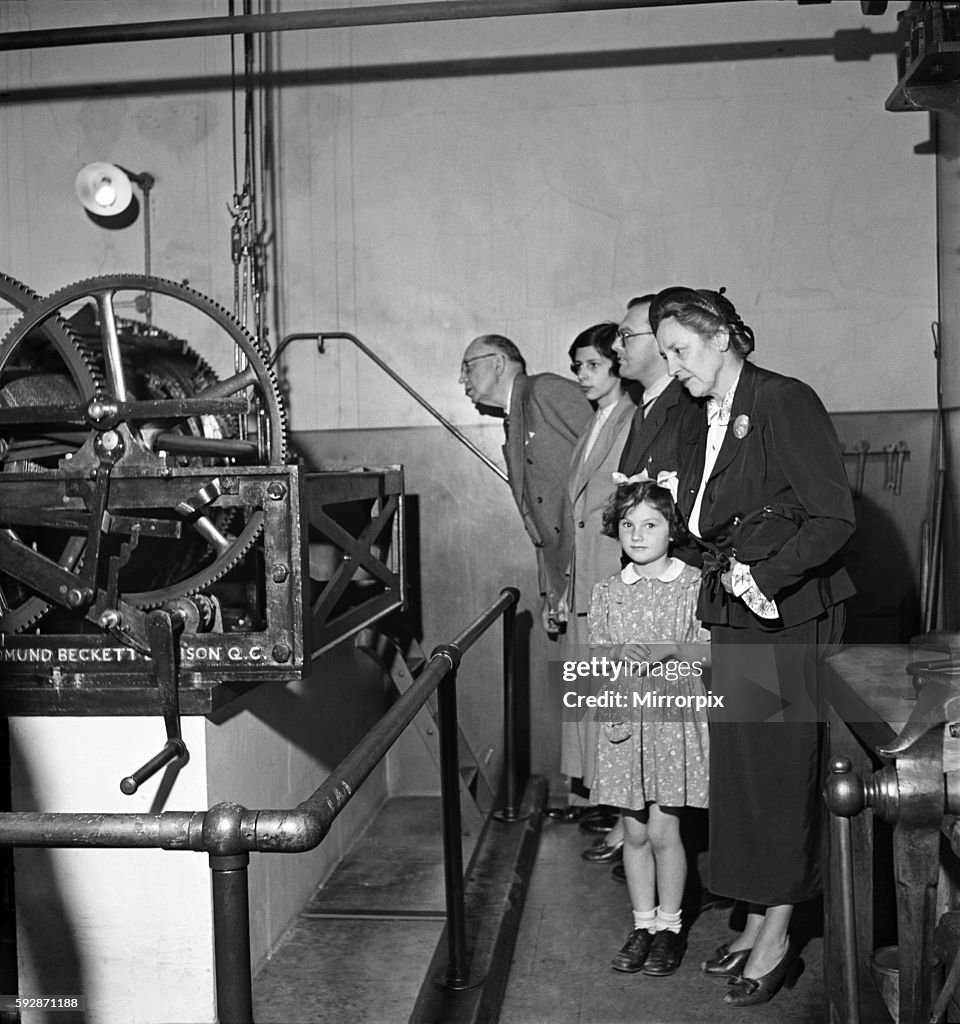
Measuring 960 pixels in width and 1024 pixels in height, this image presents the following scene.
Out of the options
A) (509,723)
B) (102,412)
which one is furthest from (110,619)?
(509,723)

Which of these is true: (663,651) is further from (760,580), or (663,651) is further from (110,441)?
(110,441)

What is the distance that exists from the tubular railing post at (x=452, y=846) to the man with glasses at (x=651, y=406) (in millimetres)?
583

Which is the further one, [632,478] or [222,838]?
[632,478]

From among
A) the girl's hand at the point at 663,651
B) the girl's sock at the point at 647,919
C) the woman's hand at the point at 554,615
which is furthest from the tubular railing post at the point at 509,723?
the girl's hand at the point at 663,651

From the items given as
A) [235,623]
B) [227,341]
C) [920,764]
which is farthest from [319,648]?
[227,341]

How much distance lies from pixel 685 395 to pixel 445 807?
95cm

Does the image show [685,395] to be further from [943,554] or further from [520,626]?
[520,626]

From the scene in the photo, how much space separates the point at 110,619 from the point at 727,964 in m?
1.47

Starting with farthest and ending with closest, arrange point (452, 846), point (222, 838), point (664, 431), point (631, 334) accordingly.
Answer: point (631, 334) → point (664, 431) → point (452, 846) → point (222, 838)

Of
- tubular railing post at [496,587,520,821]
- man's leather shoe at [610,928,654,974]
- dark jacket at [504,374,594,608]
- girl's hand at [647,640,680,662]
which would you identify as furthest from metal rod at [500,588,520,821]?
girl's hand at [647,640,680,662]

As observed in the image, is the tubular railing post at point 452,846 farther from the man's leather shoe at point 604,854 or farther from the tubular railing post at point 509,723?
the tubular railing post at point 509,723

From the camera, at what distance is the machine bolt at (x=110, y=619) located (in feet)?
7.83

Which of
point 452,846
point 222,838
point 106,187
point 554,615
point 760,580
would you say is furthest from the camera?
point 106,187

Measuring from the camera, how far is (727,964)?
2510 mm
